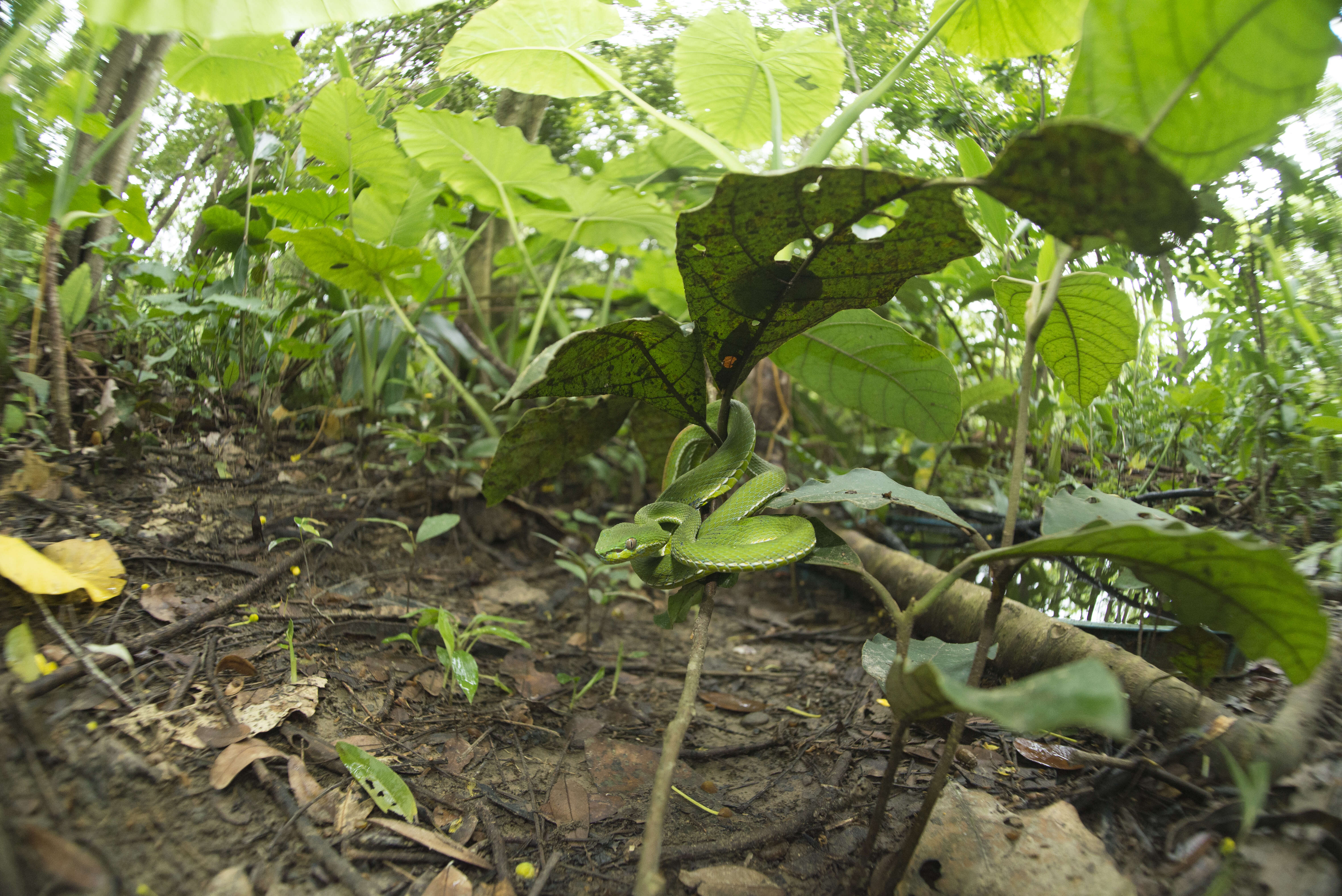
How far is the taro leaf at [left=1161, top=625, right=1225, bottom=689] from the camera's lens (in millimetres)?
880

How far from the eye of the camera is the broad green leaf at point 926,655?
2.78 feet

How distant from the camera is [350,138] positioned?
1.95 metres

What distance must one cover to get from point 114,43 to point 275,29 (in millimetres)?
541

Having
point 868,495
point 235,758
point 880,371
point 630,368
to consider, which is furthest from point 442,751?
point 880,371

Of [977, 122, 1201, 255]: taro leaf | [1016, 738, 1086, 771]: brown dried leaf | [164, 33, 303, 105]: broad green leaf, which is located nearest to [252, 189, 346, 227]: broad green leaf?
[164, 33, 303, 105]: broad green leaf

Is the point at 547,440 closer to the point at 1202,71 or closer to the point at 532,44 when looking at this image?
the point at 532,44

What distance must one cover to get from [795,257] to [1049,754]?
1.04 meters

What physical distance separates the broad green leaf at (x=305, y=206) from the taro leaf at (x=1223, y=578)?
214 centimetres

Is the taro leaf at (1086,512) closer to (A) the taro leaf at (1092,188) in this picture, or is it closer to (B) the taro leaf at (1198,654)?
(B) the taro leaf at (1198,654)

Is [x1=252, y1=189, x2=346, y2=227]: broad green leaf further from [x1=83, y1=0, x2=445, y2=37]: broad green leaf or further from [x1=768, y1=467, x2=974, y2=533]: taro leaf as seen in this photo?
[x1=768, y1=467, x2=974, y2=533]: taro leaf

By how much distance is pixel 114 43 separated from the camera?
4.25 feet

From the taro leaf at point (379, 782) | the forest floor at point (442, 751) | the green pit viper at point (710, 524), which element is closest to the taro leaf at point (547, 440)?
the green pit viper at point (710, 524)

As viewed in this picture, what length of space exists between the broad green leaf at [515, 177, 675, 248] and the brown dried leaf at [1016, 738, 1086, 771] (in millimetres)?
1641

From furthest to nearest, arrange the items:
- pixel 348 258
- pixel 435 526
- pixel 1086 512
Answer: pixel 348 258
pixel 435 526
pixel 1086 512
